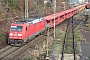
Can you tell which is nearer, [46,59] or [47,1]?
[46,59]

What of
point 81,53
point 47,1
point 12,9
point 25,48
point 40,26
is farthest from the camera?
point 47,1

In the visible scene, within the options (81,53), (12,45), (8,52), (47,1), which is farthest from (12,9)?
(47,1)

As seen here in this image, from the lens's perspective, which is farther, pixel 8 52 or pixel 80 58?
pixel 8 52

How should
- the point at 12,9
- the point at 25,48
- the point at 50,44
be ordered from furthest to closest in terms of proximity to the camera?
the point at 12,9 → the point at 50,44 → the point at 25,48

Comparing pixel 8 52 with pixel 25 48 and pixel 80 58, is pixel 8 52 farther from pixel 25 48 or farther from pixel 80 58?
pixel 80 58

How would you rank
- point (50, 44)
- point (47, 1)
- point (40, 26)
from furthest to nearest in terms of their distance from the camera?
point (47, 1), point (40, 26), point (50, 44)

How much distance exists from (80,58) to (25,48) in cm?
708

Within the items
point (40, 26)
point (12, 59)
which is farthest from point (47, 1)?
point (12, 59)

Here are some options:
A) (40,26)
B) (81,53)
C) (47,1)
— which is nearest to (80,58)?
(81,53)

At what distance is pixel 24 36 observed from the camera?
85.1ft

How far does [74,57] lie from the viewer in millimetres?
19797

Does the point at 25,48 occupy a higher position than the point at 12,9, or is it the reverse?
the point at 12,9

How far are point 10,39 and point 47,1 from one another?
62.5m

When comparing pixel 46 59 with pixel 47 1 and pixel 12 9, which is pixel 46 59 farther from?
pixel 47 1
